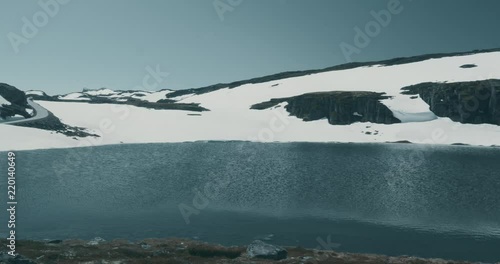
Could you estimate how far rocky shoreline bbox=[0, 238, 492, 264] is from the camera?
89.0 feet

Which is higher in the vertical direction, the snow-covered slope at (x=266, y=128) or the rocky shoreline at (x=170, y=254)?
the snow-covered slope at (x=266, y=128)

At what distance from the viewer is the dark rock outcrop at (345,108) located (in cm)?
17312

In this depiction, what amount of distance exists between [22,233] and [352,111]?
160m

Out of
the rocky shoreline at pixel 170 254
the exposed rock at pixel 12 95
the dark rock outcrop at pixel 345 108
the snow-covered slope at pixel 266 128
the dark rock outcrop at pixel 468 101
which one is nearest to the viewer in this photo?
the rocky shoreline at pixel 170 254

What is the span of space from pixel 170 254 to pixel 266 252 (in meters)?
7.74

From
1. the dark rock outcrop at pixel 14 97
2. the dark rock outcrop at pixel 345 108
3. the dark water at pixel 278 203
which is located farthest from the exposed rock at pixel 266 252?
the dark rock outcrop at pixel 14 97

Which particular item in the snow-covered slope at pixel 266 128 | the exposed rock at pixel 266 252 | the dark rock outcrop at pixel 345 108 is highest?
the dark rock outcrop at pixel 345 108

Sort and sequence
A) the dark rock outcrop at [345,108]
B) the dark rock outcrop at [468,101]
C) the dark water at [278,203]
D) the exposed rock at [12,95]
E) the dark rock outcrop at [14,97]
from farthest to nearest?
the exposed rock at [12,95], the dark rock outcrop at [345,108], the dark rock outcrop at [468,101], the dark rock outcrop at [14,97], the dark water at [278,203]

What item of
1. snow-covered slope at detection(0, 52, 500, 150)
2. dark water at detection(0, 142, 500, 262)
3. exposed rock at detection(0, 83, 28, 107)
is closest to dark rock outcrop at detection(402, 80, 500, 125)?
snow-covered slope at detection(0, 52, 500, 150)

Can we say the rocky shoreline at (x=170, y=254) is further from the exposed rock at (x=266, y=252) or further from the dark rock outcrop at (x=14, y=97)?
the dark rock outcrop at (x=14, y=97)

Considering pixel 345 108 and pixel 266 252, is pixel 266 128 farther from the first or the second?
pixel 266 252

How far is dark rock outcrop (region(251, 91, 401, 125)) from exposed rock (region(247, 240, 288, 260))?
150140 millimetres

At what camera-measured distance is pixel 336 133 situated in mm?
163625

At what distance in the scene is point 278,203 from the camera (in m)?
51.6
